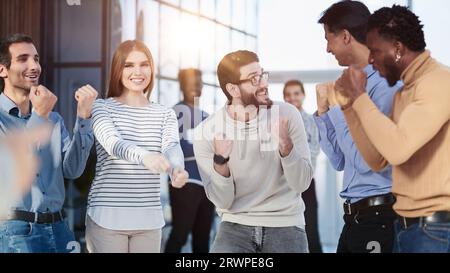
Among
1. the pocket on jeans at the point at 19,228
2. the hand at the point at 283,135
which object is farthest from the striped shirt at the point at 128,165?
the hand at the point at 283,135

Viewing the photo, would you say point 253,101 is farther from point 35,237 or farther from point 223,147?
point 35,237

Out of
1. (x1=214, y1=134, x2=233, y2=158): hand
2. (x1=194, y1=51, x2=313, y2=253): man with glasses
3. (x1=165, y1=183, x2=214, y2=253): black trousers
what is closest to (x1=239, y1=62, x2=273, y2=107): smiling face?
(x1=194, y1=51, x2=313, y2=253): man with glasses

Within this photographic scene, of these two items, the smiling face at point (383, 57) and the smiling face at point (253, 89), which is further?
the smiling face at point (253, 89)

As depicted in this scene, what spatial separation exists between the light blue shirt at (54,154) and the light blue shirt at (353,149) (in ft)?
2.84

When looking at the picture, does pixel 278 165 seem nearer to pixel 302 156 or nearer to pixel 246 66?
pixel 302 156

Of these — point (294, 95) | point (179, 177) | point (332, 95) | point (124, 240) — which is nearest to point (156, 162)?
point (179, 177)

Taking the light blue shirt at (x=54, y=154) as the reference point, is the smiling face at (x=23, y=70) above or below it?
above

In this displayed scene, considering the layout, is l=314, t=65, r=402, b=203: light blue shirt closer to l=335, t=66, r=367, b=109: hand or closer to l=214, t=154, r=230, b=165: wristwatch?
l=335, t=66, r=367, b=109: hand

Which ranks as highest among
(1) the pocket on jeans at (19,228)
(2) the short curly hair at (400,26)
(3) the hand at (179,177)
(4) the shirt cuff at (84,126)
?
(2) the short curly hair at (400,26)

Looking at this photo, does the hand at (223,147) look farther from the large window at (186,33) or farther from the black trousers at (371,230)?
the black trousers at (371,230)

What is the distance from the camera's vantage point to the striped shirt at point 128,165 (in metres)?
2.76

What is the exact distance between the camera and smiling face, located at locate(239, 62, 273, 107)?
9.09 feet

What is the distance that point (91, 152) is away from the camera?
283cm
